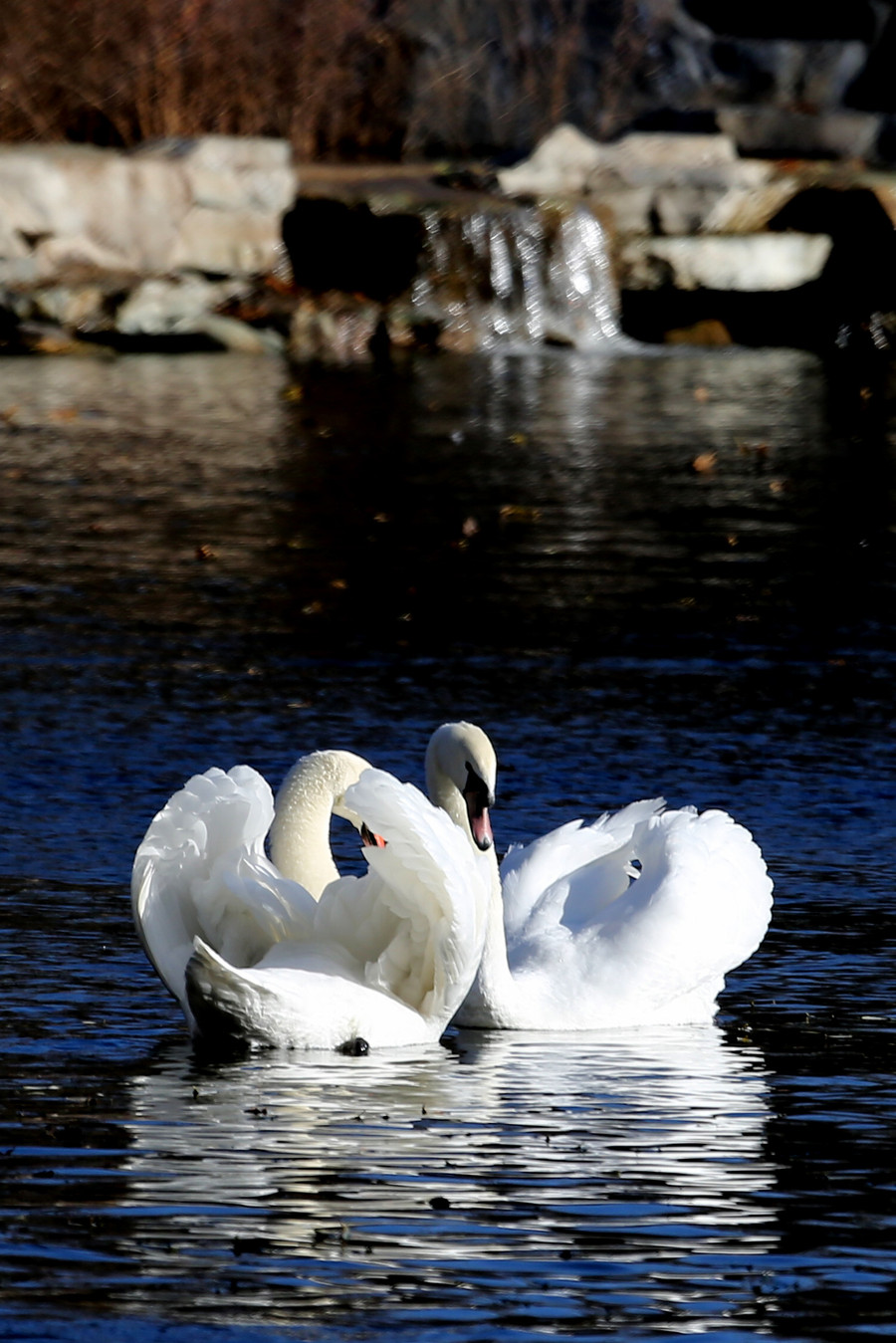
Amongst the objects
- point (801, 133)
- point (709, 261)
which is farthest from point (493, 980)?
point (801, 133)

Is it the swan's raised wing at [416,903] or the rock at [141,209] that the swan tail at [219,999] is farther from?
the rock at [141,209]

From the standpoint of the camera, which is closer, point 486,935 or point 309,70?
point 486,935

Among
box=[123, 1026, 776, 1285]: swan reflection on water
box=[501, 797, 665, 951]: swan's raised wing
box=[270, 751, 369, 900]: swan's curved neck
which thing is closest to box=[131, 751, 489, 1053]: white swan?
box=[123, 1026, 776, 1285]: swan reflection on water

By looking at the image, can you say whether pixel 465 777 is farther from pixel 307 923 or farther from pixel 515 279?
pixel 515 279

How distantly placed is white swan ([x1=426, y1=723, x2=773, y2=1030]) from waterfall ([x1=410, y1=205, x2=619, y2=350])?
64.6 ft

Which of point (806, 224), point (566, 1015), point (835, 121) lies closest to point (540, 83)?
point (835, 121)

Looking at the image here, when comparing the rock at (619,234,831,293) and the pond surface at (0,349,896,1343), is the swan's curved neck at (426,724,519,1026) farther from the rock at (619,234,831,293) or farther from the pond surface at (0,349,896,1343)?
the rock at (619,234,831,293)

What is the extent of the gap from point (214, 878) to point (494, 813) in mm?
2391

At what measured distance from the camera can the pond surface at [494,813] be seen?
459cm

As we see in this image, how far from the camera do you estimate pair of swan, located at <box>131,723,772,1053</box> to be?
239 inches

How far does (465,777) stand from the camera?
21.6 ft

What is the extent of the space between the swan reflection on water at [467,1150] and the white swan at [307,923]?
0.36ft

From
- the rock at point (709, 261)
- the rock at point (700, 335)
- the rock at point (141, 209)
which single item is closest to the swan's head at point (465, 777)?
the rock at point (141, 209)

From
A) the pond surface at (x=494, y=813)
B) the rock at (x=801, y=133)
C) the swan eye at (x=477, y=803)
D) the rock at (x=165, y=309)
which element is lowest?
the rock at (x=165, y=309)
